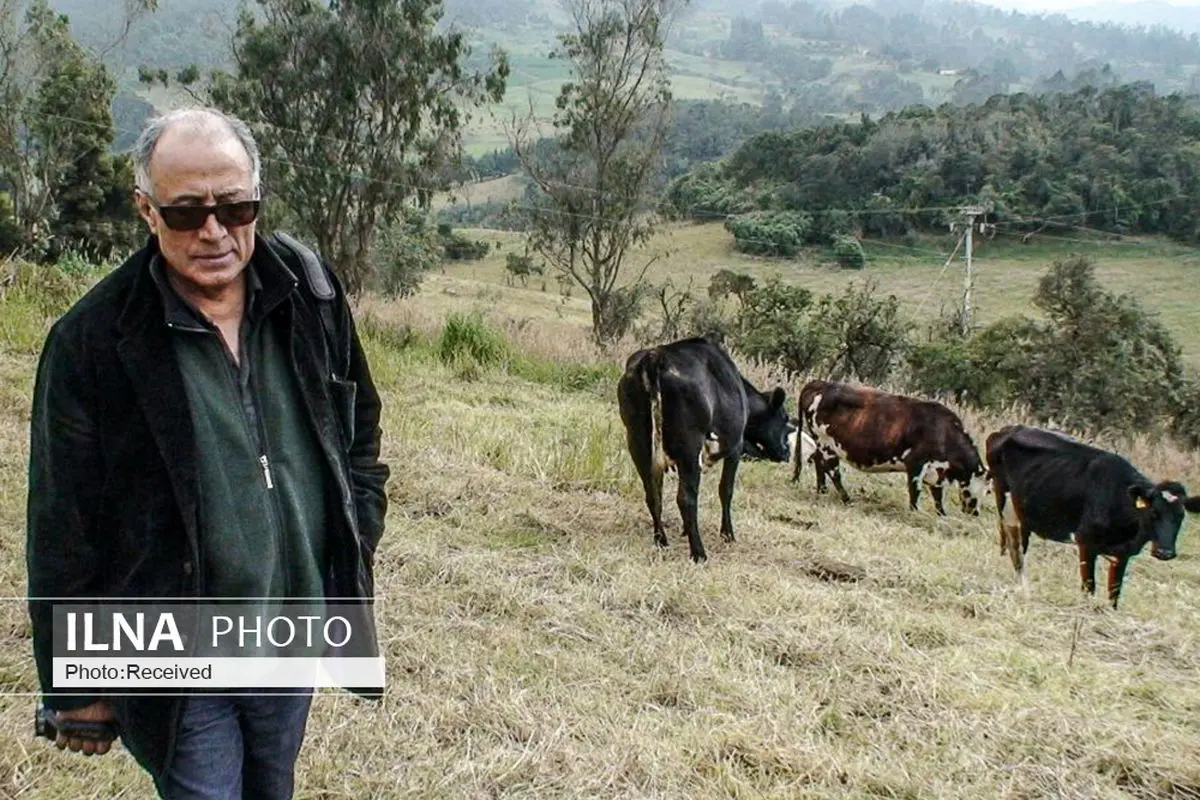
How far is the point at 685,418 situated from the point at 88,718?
4.81 meters

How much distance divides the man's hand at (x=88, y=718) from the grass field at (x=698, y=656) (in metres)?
1.27

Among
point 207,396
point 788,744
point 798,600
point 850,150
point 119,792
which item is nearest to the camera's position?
point 207,396

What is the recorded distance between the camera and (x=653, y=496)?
6.75 metres

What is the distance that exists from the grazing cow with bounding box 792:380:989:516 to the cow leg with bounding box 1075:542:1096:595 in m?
2.28

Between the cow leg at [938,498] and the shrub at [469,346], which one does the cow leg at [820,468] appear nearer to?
the cow leg at [938,498]

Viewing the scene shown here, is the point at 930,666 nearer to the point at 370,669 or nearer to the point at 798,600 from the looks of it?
the point at 798,600

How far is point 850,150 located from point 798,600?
176 feet

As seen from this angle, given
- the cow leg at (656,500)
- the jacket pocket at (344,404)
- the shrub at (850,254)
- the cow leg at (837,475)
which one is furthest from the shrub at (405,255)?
the jacket pocket at (344,404)

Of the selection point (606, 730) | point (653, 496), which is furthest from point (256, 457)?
point (653, 496)

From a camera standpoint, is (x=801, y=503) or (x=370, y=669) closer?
(x=370, y=669)

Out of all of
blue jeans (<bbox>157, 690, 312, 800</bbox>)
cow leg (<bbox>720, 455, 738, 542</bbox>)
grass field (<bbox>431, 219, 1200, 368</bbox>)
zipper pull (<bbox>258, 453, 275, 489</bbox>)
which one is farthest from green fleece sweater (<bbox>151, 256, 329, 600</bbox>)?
grass field (<bbox>431, 219, 1200, 368</bbox>)

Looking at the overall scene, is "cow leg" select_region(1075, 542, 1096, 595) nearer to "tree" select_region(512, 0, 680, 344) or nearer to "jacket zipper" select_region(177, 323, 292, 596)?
"jacket zipper" select_region(177, 323, 292, 596)

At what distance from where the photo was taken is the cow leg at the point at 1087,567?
6715mm

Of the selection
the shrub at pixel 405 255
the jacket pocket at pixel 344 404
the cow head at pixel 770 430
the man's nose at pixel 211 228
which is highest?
the man's nose at pixel 211 228
